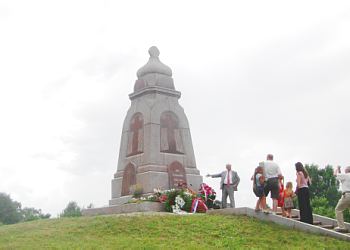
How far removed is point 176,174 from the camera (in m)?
19.6

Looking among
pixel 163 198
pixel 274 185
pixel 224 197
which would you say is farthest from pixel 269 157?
pixel 163 198

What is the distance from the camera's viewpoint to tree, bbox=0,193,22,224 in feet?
186

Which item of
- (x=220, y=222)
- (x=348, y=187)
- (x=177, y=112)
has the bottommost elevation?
(x=220, y=222)

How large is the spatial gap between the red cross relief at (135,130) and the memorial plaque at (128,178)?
67 centimetres

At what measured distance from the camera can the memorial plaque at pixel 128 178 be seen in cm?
1961

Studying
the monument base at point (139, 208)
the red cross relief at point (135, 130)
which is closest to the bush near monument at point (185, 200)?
the monument base at point (139, 208)

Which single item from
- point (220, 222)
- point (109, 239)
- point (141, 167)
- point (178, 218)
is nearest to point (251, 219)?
point (220, 222)

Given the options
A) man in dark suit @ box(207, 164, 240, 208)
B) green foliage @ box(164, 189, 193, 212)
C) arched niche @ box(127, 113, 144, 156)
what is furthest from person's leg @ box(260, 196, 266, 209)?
arched niche @ box(127, 113, 144, 156)

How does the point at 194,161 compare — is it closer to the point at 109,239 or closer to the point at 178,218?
the point at 178,218

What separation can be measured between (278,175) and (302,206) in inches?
40.8

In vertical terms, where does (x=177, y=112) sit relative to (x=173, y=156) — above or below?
above

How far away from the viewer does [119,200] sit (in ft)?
64.1

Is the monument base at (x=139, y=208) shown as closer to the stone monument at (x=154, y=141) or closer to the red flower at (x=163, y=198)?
the red flower at (x=163, y=198)

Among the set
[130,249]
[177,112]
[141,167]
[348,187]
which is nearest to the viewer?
[130,249]
